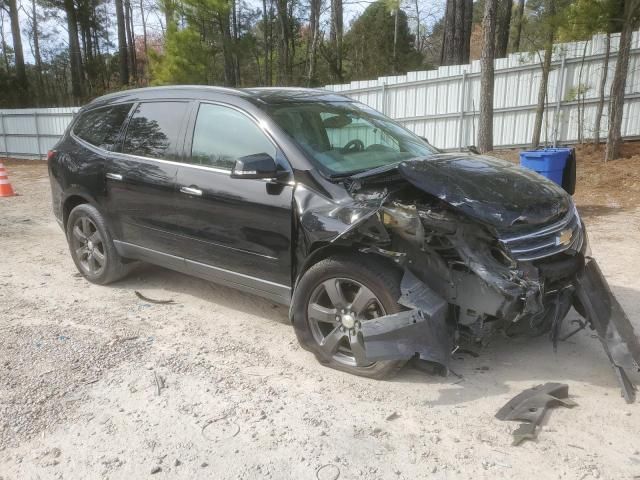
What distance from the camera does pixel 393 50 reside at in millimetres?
25297

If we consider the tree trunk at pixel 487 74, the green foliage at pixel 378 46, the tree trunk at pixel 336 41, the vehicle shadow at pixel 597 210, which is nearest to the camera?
the vehicle shadow at pixel 597 210

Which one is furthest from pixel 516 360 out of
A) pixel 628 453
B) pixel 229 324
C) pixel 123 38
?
pixel 123 38

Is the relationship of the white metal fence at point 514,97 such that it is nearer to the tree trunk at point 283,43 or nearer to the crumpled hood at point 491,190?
the crumpled hood at point 491,190

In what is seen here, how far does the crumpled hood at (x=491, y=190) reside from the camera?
3.04 m

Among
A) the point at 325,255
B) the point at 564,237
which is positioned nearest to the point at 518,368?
the point at 564,237

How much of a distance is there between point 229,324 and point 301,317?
0.97 meters

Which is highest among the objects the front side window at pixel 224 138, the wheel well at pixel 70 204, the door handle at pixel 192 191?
the front side window at pixel 224 138

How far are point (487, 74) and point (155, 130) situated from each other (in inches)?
314

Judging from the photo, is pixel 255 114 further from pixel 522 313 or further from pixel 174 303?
pixel 522 313

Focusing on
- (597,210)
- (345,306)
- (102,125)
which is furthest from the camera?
(597,210)

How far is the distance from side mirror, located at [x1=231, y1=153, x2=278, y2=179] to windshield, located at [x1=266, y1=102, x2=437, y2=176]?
288 millimetres

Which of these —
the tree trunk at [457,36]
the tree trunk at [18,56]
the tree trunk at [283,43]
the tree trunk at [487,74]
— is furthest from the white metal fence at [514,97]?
the tree trunk at [18,56]

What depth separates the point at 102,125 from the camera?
514cm

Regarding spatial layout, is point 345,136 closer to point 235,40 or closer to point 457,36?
point 457,36
